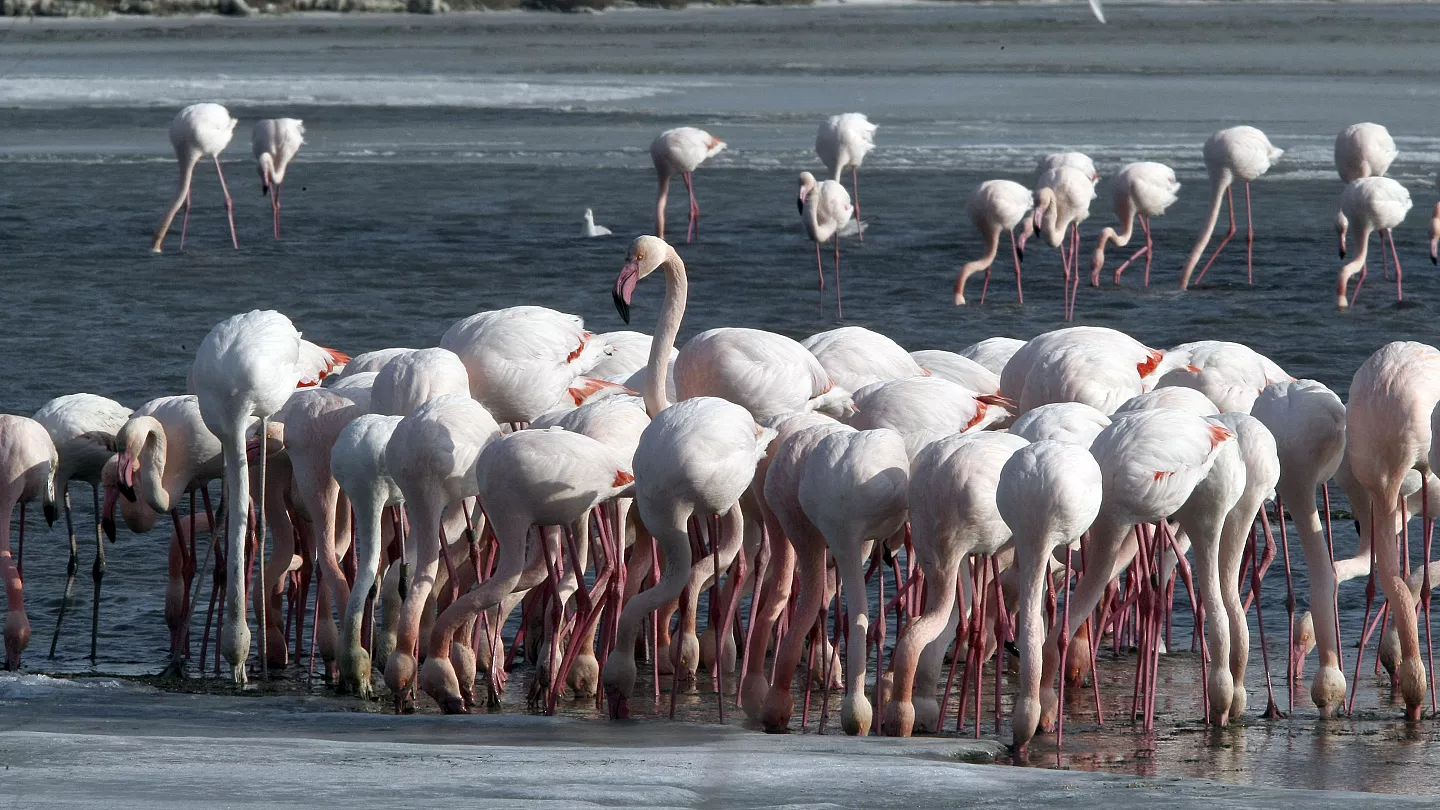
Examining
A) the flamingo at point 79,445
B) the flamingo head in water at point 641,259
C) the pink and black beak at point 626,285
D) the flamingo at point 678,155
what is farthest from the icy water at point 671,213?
the flamingo head in water at point 641,259

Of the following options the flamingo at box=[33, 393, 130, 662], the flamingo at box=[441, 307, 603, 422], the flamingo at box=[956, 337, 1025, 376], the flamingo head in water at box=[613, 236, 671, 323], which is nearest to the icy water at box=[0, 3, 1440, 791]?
the flamingo at box=[33, 393, 130, 662]

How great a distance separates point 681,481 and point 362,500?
3.08ft

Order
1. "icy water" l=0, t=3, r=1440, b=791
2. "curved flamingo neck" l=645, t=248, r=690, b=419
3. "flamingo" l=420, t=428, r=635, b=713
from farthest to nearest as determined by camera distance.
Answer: "icy water" l=0, t=3, r=1440, b=791
"curved flamingo neck" l=645, t=248, r=690, b=419
"flamingo" l=420, t=428, r=635, b=713

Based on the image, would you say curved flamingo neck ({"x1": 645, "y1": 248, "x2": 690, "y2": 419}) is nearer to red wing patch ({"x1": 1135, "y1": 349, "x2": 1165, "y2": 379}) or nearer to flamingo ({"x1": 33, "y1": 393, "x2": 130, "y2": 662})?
red wing patch ({"x1": 1135, "y1": 349, "x2": 1165, "y2": 379})

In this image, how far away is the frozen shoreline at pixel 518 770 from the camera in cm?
340

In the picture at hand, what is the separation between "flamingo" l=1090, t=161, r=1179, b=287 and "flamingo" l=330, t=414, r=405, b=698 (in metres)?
7.85

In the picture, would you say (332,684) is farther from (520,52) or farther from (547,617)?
(520,52)

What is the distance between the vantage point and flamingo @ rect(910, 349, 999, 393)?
5.94 meters

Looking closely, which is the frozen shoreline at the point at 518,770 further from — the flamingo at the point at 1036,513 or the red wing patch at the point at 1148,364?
the red wing patch at the point at 1148,364

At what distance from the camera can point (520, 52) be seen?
31531 mm

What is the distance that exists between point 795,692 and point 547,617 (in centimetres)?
74

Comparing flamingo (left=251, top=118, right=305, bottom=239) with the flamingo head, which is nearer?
the flamingo head

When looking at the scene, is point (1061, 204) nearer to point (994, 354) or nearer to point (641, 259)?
point (994, 354)

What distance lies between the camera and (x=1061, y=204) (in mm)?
11906
